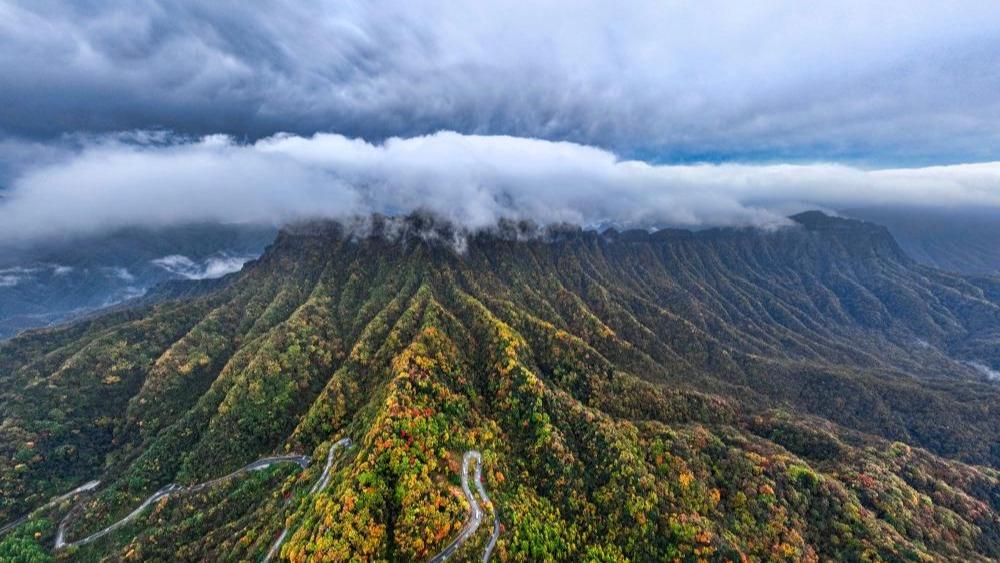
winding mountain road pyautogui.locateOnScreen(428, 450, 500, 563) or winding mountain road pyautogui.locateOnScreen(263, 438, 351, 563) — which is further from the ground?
winding mountain road pyautogui.locateOnScreen(428, 450, 500, 563)

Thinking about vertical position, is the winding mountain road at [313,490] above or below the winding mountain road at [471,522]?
below

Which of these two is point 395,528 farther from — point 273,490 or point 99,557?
point 99,557

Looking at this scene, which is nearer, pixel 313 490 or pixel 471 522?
pixel 471 522

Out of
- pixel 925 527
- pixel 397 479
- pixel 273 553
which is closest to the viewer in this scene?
pixel 273 553

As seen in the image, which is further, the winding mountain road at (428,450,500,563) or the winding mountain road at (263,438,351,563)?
the winding mountain road at (263,438,351,563)

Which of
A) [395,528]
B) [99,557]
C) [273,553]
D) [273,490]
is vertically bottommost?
[99,557]

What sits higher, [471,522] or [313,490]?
[471,522]

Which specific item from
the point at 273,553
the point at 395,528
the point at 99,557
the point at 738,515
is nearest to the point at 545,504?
the point at 395,528

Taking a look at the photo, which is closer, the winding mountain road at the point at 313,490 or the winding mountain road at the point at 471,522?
the winding mountain road at the point at 471,522
